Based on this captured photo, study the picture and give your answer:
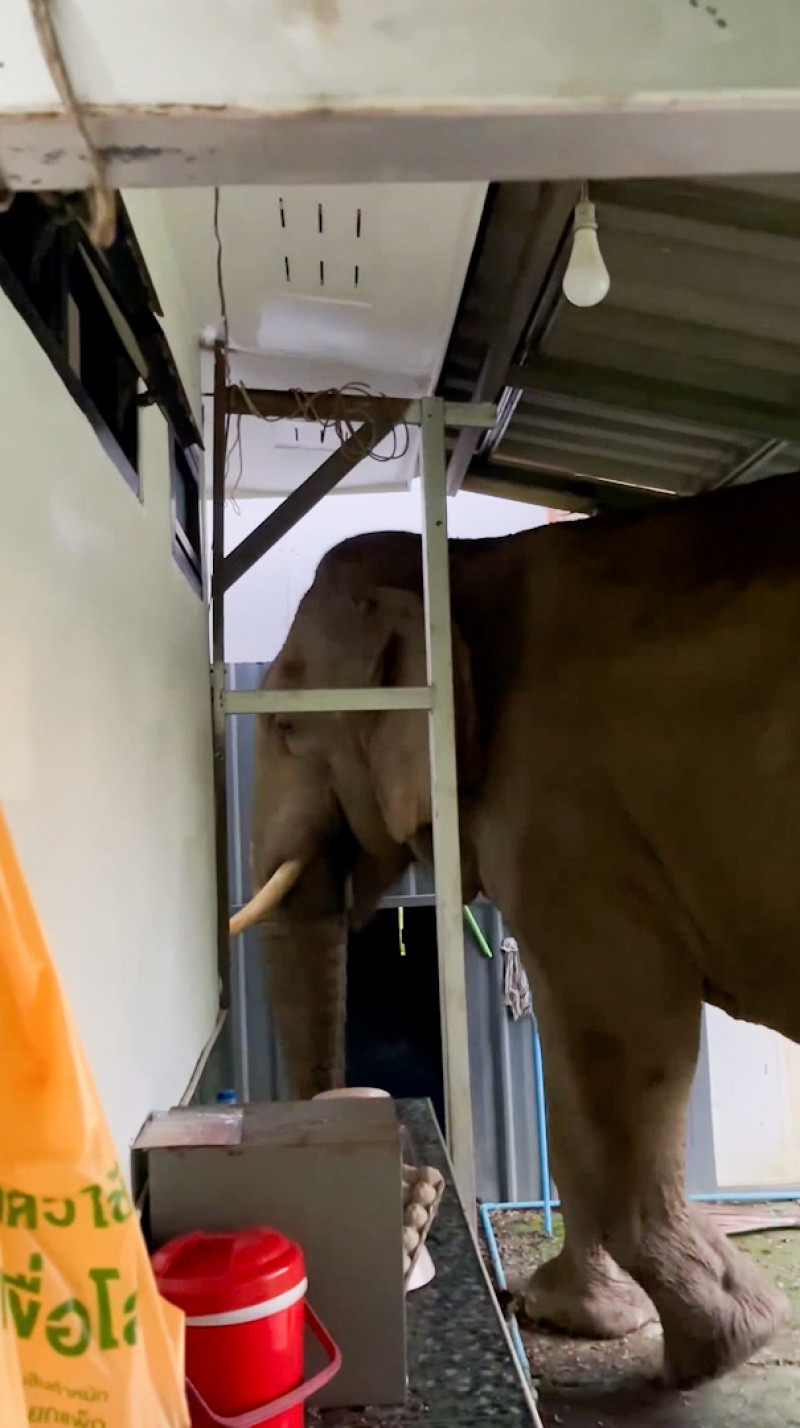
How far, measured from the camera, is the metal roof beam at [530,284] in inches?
75.2

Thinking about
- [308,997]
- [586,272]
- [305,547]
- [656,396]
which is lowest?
[308,997]

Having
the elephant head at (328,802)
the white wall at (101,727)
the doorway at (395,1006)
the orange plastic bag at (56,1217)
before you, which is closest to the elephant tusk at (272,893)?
the elephant head at (328,802)

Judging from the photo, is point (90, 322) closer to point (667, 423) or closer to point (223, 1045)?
point (667, 423)

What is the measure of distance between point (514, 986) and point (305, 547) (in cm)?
188

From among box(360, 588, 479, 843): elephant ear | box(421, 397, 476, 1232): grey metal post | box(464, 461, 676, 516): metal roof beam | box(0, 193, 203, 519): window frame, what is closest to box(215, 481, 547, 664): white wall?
box(464, 461, 676, 516): metal roof beam

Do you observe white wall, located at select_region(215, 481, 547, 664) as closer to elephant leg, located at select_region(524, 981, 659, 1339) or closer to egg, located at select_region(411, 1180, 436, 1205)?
elephant leg, located at select_region(524, 981, 659, 1339)

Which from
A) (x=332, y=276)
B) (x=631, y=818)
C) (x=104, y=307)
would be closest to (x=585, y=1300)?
(x=631, y=818)

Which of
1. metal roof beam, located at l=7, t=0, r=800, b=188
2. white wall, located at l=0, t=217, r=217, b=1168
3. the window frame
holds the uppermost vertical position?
the window frame

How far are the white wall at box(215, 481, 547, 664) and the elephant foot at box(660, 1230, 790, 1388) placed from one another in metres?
2.69

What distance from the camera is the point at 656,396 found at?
2.81m

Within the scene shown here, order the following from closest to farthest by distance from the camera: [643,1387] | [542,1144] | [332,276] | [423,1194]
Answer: [423,1194] → [332,276] → [643,1387] → [542,1144]

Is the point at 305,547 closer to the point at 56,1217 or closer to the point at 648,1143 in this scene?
the point at 648,1143

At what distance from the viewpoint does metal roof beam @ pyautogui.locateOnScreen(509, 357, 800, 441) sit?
2.78 m

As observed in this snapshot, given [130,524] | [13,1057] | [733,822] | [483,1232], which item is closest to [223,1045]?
[483,1232]
